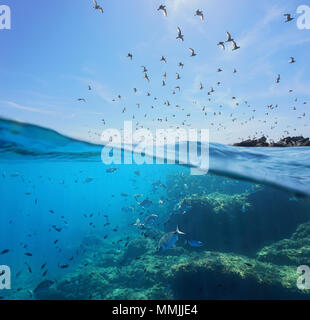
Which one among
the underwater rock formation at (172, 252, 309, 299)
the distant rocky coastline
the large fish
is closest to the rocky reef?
the underwater rock formation at (172, 252, 309, 299)

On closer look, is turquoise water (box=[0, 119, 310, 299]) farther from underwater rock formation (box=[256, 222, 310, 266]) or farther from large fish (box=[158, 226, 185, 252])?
large fish (box=[158, 226, 185, 252])

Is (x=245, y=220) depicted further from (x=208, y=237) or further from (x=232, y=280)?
(x=232, y=280)

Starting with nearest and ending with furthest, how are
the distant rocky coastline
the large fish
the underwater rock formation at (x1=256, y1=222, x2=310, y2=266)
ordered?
the large fish
the distant rocky coastline
the underwater rock formation at (x1=256, y1=222, x2=310, y2=266)

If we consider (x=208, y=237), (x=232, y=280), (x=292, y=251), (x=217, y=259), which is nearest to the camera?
(x=232, y=280)

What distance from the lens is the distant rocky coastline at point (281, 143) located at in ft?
36.7

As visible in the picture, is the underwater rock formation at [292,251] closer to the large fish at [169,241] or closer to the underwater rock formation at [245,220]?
the underwater rock formation at [245,220]

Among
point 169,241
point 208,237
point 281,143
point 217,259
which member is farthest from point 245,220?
point 169,241

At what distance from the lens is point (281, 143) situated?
11906mm

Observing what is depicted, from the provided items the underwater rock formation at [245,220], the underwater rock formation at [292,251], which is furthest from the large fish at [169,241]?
the underwater rock formation at [292,251]

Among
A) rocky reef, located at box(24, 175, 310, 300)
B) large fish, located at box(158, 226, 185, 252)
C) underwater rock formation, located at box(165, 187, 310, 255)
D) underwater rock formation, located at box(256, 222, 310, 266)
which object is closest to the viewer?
large fish, located at box(158, 226, 185, 252)

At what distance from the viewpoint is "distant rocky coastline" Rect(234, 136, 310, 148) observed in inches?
441
